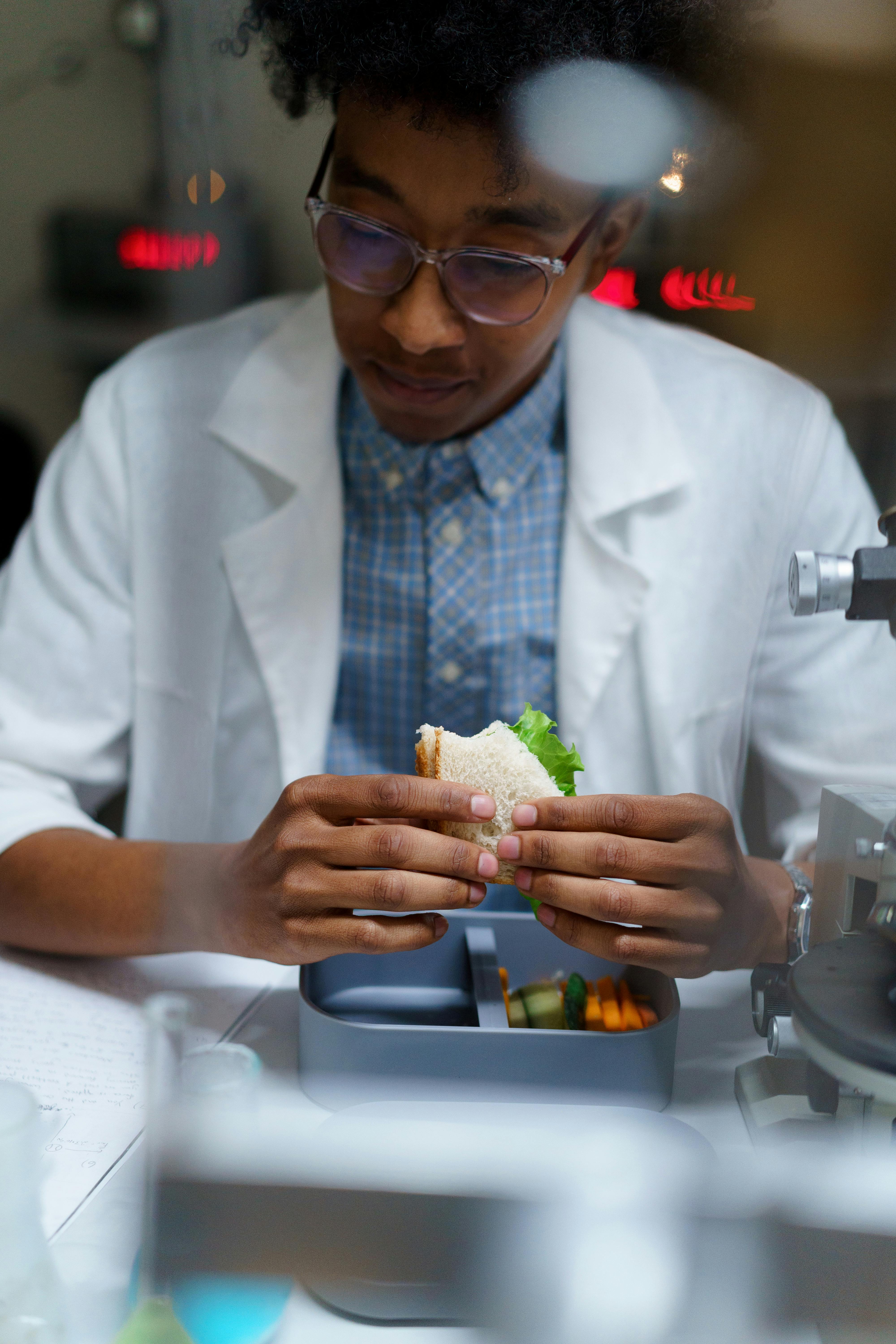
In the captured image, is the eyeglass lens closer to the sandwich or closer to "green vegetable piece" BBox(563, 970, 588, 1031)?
the sandwich

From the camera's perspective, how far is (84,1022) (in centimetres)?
80

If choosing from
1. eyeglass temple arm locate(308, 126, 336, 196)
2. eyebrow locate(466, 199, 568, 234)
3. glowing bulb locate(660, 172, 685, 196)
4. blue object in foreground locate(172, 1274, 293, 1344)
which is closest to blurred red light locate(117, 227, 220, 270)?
eyeglass temple arm locate(308, 126, 336, 196)

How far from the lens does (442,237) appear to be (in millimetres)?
781

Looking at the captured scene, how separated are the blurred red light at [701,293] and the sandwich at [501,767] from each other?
0.31 metres

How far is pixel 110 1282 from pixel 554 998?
33cm

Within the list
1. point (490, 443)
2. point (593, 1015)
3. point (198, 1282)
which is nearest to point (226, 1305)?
point (198, 1282)

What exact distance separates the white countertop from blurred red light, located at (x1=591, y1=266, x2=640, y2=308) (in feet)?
1.54

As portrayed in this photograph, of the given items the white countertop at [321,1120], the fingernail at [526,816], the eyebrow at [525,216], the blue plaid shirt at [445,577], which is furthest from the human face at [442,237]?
the white countertop at [321,1120]

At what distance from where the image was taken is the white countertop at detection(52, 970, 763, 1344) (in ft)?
1.59

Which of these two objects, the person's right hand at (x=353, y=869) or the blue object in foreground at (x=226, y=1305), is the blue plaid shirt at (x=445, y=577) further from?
the blue object in foreground at (x=226, y=1305)

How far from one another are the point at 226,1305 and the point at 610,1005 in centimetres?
32

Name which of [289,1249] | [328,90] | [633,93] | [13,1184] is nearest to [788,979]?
[289,1249]

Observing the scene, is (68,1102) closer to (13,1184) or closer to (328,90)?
(13,1184)

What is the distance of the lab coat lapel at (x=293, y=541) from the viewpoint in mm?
935
